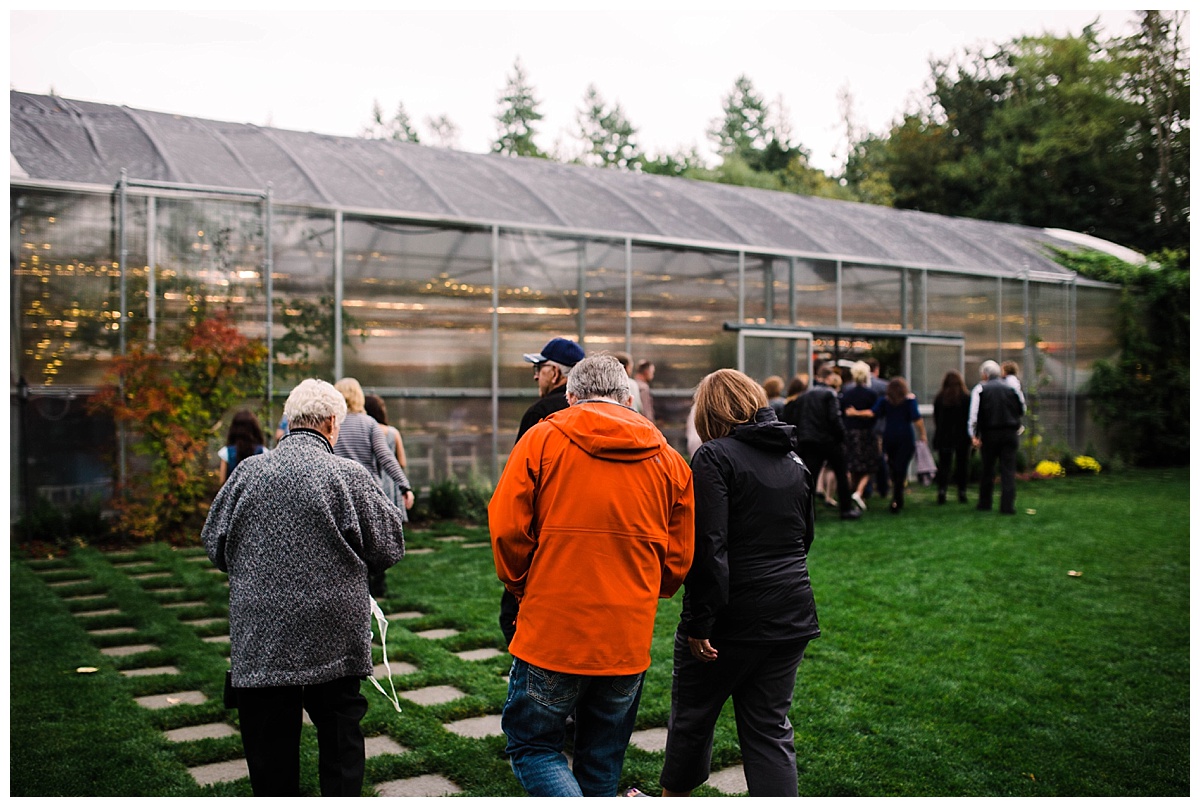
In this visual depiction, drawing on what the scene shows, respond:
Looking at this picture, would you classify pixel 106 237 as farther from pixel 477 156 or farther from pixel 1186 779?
pixel 1186 779

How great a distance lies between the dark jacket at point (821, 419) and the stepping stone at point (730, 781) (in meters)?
6.19

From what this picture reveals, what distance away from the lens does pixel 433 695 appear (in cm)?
489

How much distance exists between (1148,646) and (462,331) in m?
7.93

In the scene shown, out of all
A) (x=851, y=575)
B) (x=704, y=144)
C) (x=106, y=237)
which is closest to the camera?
(x=851, y=575)

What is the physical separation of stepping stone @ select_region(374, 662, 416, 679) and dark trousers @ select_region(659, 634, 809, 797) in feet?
7.91

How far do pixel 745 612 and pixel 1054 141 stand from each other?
2880cm

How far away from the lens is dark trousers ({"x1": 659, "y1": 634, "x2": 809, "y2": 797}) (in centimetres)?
318

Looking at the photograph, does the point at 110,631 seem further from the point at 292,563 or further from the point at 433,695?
the point at 292,563

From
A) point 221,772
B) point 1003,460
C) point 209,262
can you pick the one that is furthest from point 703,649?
point 1003,460

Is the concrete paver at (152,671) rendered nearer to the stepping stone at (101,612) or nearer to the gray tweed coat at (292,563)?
the stepping stone at (101,612)

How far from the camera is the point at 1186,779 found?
382cm

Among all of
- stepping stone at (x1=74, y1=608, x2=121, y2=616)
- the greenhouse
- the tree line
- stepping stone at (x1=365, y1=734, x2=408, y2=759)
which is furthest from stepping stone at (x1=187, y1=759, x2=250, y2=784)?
the tree line

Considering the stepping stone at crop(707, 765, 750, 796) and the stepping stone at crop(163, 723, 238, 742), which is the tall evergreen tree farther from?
the stepping stone at crop(707, 765, 750, 796)
